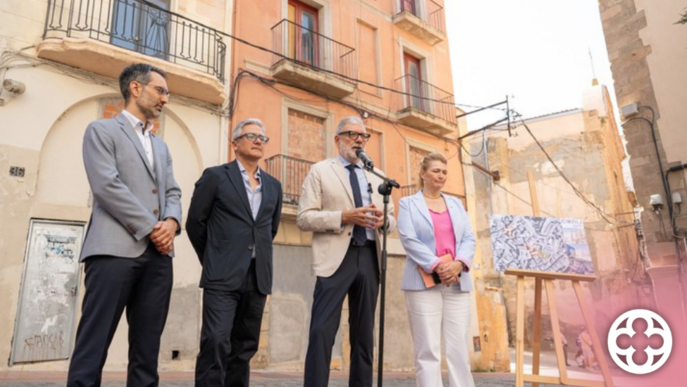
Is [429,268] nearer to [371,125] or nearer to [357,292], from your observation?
[357,292]

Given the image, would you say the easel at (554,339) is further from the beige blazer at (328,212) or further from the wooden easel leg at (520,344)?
the beige blazer at (328,212)

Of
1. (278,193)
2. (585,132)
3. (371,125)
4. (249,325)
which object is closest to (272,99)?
(371,125)

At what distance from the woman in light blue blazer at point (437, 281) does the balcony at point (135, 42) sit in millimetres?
5726

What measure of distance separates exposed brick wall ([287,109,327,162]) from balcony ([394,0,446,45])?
4.14m

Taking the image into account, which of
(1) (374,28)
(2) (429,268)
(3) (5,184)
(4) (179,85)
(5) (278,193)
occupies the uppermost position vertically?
(1) (374,28)

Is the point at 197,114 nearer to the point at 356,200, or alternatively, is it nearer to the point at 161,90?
the point at 356,200

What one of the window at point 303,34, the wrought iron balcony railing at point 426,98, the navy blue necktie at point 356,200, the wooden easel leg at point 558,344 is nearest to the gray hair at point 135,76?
Result: the navy blue necktie at point 356,200


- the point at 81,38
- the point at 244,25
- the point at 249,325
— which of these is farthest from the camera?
the point at 244,25

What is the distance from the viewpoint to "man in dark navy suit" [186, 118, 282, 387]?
256 centimetres

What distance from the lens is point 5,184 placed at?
21.2 feet

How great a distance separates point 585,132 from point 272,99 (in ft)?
54.1

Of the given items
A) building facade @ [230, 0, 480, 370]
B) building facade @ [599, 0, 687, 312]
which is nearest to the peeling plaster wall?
building facade @ [230, 0, 480, 370]

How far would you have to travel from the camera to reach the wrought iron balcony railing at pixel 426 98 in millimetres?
12109

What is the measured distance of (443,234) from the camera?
11.0ft
